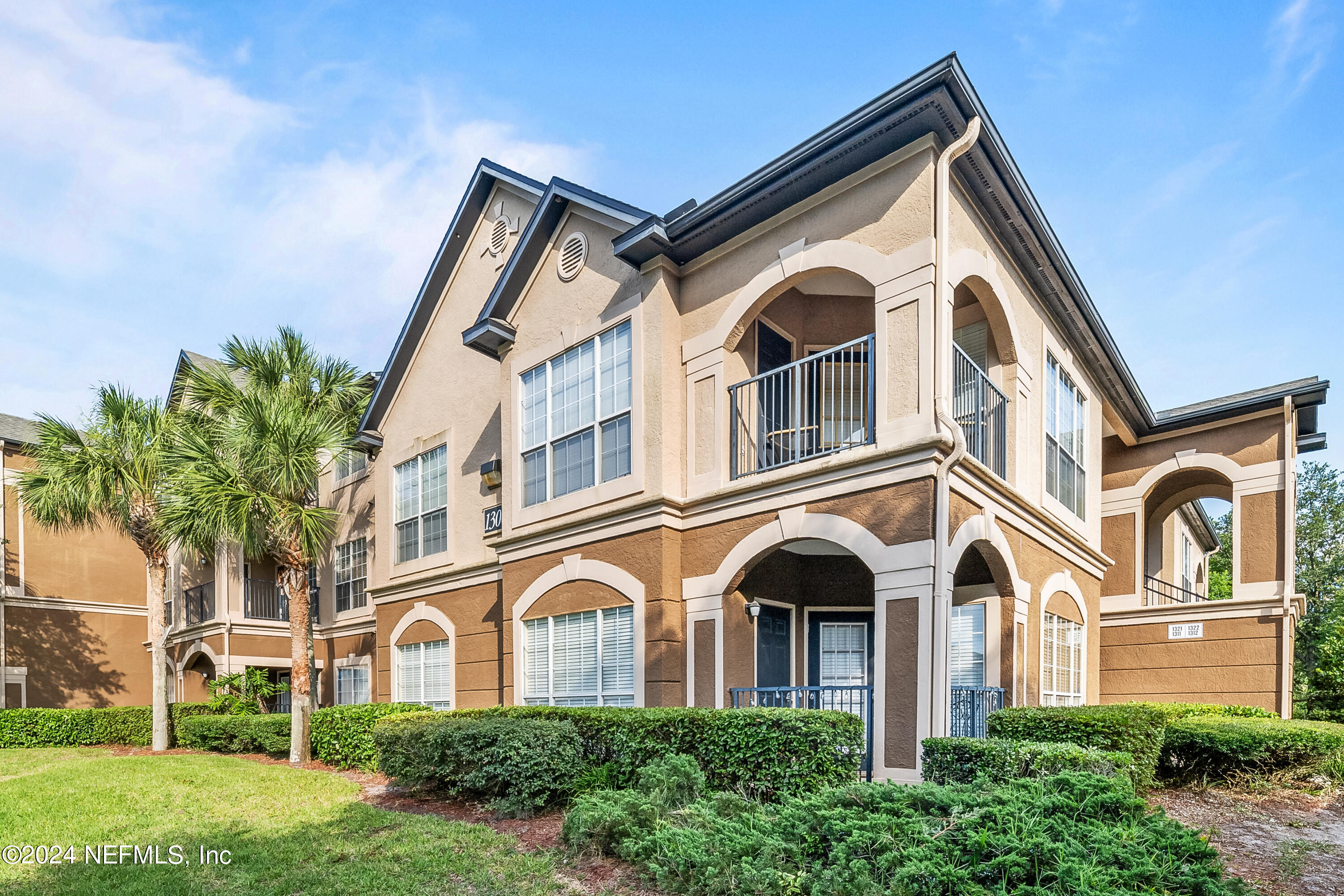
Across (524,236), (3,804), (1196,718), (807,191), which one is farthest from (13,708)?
(1196,718)

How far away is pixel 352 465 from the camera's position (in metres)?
22.3

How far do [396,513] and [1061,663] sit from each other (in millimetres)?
13296

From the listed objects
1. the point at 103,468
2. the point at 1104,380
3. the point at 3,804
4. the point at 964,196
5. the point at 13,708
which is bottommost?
the point at 13,708

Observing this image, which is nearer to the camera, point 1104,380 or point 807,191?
point 807,191

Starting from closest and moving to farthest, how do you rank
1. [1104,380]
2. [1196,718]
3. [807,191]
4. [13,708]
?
1. [807,191]
2. [1196,718]
3. [1104,380]
4. [13,708]

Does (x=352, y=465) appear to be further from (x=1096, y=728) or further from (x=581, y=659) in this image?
(x=1096, y=728)

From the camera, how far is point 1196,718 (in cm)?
1231

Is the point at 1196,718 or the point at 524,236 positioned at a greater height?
the point at 524,236

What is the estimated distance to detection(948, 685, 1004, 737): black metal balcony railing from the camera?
35.0 feet

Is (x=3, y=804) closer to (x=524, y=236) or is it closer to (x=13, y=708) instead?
(x=524, y=236)

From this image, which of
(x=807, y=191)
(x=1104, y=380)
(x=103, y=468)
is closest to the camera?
(x=807, y=191)

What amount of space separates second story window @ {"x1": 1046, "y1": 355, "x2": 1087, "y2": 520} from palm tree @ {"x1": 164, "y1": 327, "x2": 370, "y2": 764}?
13.4m

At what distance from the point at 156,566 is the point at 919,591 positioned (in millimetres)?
19462

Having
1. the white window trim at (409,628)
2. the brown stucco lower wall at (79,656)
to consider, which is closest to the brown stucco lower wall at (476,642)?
the white window trim at (409,628)
